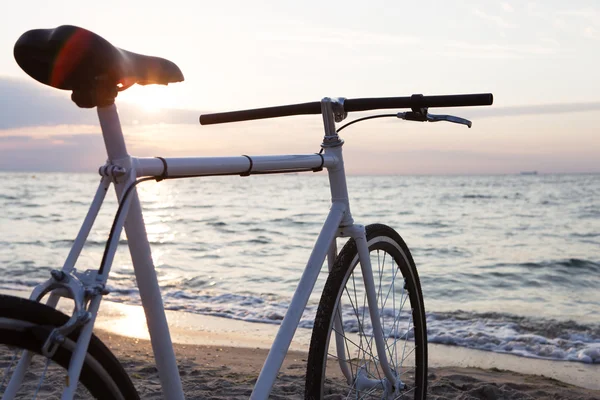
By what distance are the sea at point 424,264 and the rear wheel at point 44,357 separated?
1363mm

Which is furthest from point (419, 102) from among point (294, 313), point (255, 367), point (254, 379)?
point (255, 367)

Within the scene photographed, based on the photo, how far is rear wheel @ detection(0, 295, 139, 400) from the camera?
1098 mm

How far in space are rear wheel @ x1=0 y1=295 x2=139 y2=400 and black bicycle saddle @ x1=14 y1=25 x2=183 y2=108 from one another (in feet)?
1.43

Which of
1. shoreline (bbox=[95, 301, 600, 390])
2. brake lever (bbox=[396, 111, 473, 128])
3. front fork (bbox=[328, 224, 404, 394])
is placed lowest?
shoreline (bbox=[95, 301, 600, 390])

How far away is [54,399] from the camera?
8.80ft

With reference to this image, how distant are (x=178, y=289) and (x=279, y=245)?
505 cm

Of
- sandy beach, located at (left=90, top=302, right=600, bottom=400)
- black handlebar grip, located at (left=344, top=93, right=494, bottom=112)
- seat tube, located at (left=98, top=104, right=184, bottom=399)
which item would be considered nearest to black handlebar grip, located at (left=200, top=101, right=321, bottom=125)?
black handlebar grip, located at (left=344, top=93, right=494, bottom=112)

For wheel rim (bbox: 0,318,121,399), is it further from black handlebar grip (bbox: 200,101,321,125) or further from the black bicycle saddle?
black handlebar grip (bbox: 200,101,321,125)

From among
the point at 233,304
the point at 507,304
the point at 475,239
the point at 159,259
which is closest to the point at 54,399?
the point at 233,304

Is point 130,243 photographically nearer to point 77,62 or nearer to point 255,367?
point 77,62

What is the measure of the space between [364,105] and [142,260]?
0.86 meters

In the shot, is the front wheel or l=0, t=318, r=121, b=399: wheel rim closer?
l=0, t=318, r=121, b=399: wheel rim

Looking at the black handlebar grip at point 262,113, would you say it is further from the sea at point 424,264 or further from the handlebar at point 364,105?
the sea at point 424,264

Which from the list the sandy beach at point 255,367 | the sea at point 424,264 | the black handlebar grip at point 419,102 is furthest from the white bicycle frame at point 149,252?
the sandy beach at point 255,367
